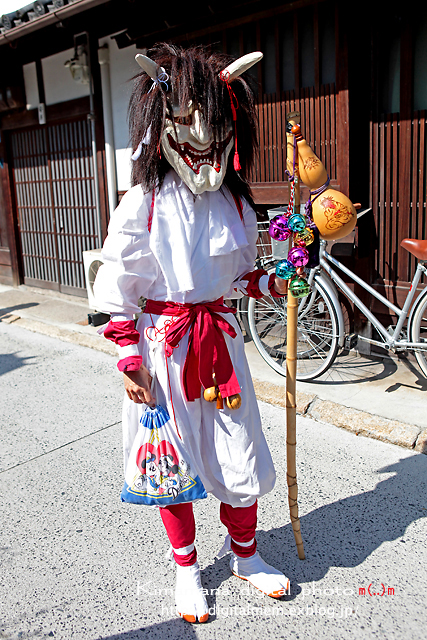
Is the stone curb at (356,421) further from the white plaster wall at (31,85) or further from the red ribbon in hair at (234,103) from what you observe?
the white plaster wall at (31,85)

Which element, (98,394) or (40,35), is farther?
(40,35)

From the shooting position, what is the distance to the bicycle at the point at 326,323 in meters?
3.88

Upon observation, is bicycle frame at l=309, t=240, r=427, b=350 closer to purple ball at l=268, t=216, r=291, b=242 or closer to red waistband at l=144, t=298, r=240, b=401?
purple ball at l=268, t=216, r=291, b=242

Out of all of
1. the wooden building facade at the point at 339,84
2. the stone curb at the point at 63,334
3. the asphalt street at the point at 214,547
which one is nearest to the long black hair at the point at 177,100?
the wooden building facade at the point at 339,84

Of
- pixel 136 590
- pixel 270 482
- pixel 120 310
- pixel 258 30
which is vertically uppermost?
pixel 258 30

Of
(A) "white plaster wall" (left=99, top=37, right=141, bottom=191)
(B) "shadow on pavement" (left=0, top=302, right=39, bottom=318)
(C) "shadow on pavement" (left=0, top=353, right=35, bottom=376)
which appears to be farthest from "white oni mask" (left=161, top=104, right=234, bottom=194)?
(B) "shadow on pavement" (left=0, top=302, right=39, bottom=318)

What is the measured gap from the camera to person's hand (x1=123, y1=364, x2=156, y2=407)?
2.06m

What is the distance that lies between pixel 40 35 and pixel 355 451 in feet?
21.6

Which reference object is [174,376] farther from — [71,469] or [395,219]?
[395,219]

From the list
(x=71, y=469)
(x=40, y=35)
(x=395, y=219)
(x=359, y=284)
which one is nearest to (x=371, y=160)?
(x=395, y=219)

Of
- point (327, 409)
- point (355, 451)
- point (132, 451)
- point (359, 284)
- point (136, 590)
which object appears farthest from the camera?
point (359, 284)

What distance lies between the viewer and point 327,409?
3.78 m

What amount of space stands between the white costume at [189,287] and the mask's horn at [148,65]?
35 centimetres

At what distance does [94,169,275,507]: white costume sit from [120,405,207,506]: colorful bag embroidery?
51 mm
